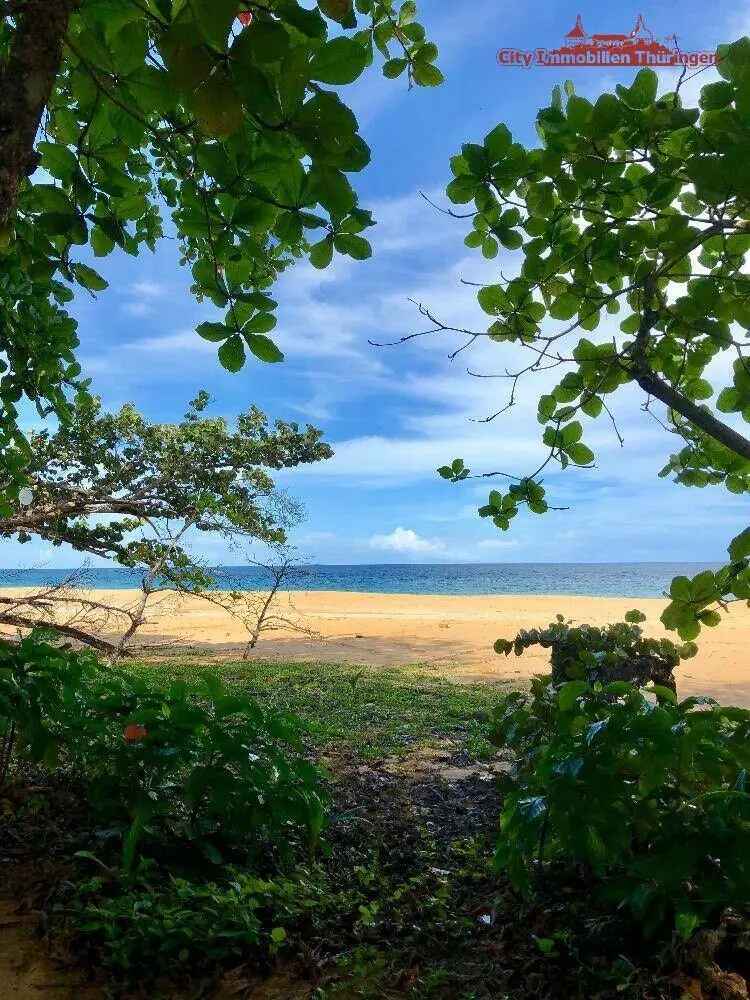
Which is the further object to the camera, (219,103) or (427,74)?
(427,74)

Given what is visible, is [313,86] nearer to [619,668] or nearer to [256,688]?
[619,668]

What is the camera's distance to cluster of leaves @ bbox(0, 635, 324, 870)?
245 centimetres

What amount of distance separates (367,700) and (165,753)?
221 inches

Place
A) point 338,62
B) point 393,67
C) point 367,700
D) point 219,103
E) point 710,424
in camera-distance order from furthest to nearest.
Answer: point 367,700 → point 393,67 → point 710,424 → point 338,62 → point 219,103

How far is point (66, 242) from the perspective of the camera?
2086mm

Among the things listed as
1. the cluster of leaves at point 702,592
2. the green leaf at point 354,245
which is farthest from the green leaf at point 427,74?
the cluster of leaves at point 702,592

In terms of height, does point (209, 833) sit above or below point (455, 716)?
above

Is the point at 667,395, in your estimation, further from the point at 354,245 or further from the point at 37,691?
the point at 37,691

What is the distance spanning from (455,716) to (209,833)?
4.69 meters

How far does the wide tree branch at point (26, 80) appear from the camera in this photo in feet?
3.82

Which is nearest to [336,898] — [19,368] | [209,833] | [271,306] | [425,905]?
[425,905]

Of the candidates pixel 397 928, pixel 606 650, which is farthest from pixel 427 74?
pixel 606 650

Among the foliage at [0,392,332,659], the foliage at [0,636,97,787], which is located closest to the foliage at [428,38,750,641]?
the foliage at [0,636,97,787]

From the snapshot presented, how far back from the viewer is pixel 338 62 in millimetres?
1004
